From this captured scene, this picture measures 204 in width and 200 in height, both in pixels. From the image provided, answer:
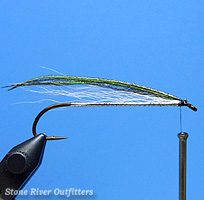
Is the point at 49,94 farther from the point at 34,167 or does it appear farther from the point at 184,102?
the point at 184,102

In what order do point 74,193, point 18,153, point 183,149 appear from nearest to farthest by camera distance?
point 18,153 → point 183,149 → point 74,193

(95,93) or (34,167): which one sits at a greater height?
(95,93)

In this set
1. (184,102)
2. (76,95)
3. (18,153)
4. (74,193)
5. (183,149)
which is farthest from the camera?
(74,193)

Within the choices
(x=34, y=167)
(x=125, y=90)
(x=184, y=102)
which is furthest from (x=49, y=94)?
(x=184, y=102)

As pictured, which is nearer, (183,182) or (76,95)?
(183,182)

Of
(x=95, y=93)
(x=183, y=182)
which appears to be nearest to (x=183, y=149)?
(x=183, y=182)

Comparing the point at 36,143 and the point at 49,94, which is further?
the point at 49,94

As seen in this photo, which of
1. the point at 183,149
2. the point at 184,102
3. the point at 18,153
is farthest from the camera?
the point at 184,102

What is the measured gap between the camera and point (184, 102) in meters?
1.05

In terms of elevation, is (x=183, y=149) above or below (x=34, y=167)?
above

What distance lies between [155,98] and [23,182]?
2.08 ft

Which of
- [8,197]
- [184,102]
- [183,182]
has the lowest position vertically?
[8,197]

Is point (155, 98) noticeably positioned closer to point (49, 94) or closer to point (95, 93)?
point (95, 93)

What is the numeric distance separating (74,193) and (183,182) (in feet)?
2.59
